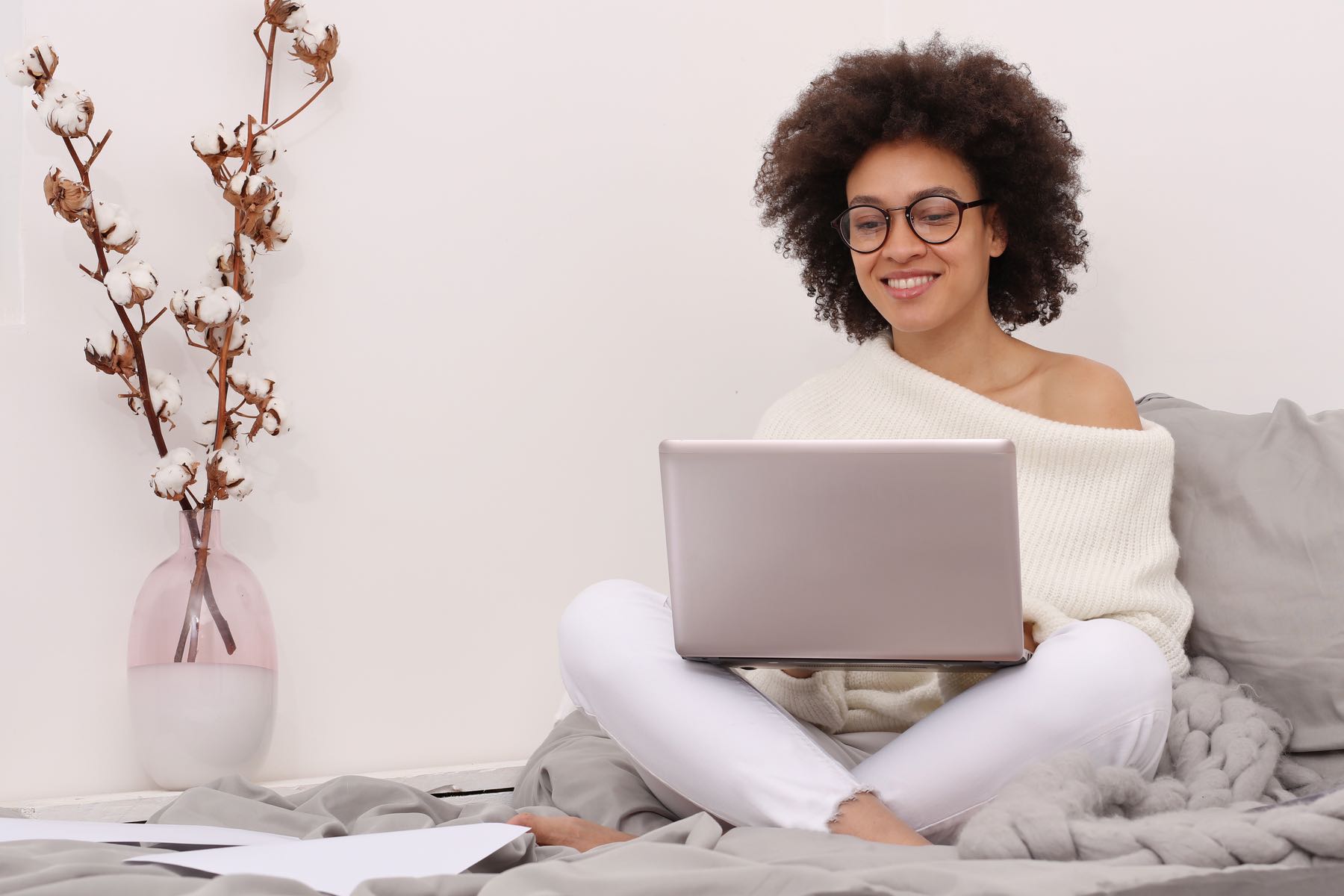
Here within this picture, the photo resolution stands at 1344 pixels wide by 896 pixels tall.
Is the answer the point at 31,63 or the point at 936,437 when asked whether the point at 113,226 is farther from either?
the point at 936,437

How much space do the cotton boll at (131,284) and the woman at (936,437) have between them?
2.73 ft

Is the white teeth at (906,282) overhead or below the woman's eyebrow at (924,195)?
below

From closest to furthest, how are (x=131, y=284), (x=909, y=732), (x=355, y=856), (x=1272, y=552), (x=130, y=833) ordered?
1. (x=355, y=856)
2. (x=130, y=833)
3. (x=909, y=732)
4. (x=1272, y=552)
5. (x=131, y=284)

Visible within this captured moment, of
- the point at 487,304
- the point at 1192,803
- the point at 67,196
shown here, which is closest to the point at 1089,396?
the point at 1192,803

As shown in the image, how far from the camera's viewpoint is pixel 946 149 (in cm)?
180

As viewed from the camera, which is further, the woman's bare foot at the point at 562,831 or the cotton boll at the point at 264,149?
the cotton boll at the point at 264,149

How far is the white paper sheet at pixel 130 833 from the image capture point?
1.20 metres

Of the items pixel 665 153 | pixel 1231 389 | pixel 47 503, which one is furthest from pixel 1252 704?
pixel 47 503

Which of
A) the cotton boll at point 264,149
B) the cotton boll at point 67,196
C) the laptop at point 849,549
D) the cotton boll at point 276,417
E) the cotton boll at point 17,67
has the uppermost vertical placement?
the cotton boll at point 17,67

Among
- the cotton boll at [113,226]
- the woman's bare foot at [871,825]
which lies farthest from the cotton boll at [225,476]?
the woman's bare foot at [871,825]

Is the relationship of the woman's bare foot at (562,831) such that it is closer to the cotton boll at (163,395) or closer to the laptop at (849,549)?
the laptop at (849,549)

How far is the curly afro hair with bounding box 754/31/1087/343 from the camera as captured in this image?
179 centimetres

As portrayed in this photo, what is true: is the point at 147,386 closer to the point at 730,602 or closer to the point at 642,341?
the point at 642,341

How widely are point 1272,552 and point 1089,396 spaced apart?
0.31 meters
